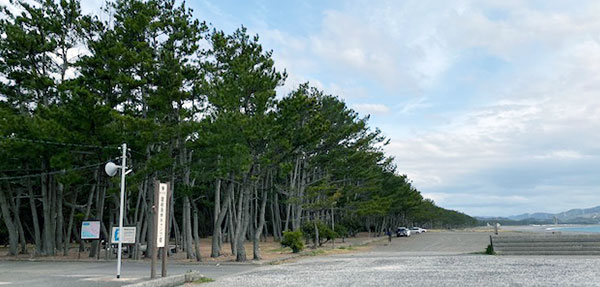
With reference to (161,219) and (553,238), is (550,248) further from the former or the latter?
(161,219)

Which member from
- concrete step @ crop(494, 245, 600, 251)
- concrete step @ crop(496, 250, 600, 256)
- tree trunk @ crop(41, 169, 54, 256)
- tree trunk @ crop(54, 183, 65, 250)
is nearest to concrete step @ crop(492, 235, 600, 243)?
concrete step @ crop(494, 245, 600, 251)

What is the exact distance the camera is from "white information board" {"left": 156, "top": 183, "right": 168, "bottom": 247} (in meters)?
12.6

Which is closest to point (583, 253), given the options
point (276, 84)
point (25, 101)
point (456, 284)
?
point (456, 284)

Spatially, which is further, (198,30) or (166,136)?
(198,30)

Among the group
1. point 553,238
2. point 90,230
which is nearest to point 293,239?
point 90,230

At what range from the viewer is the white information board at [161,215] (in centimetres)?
1258

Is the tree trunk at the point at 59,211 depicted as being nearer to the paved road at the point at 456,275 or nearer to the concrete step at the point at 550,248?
the paved road at the point at 456,275

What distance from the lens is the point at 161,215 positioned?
1266 cm

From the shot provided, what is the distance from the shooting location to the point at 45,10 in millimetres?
24250

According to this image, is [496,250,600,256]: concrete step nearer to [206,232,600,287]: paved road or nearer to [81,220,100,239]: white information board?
[206,232,600,287]: paved road

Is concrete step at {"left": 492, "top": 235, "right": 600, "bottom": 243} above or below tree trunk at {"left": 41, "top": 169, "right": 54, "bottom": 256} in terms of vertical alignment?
below

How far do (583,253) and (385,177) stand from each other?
3741 cm

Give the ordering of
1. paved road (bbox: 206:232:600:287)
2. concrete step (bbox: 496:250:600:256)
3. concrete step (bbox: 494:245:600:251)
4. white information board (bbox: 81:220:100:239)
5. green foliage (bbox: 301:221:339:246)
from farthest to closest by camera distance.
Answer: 1. green foliage (bbox: 301:221:339:246)
2. white information board (bbox: 81:220:100:239)
3. concrete step (bbox: 494:245:600:251)
4. concrete step (bbox: 496:250:600:256)
5. paved road (bbox: 206:232:600:287)

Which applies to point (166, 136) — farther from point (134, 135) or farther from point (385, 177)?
point (385, 177)
